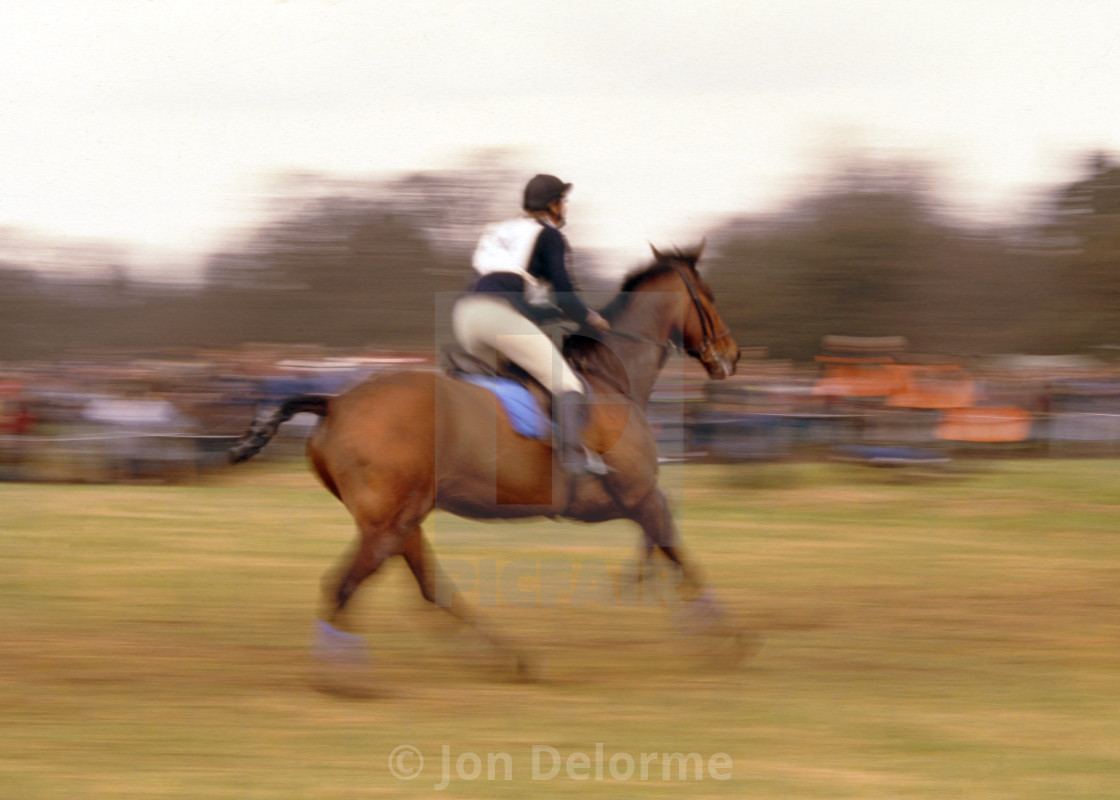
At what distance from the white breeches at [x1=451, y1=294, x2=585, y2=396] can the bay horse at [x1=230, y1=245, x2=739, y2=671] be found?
0.72ft

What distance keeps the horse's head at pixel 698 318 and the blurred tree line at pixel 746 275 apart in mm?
15732

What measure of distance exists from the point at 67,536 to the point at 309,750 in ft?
21.2

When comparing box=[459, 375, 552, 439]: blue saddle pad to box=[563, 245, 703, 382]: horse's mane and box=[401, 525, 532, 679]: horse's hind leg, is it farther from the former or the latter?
box=[401, 525, 532, 679]: horse's hind leg

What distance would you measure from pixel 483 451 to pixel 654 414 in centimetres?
831

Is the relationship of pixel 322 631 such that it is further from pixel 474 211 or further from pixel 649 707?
pixel 474 211

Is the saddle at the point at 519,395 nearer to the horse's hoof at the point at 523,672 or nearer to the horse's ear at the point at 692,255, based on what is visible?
the horse's hoof at the point at 523,672

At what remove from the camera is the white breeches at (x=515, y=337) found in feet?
19.2

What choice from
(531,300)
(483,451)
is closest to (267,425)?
(483,451)

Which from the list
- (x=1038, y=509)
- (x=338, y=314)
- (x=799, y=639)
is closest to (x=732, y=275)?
(x=338, y=314)

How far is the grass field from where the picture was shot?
4.34 metres

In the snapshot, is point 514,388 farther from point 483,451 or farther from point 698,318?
point 698,318

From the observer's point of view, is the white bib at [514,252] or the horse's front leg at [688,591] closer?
the white bib at [514,252]

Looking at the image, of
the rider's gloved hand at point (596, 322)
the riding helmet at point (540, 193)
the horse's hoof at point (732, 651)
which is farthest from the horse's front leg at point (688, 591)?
the riding helmet at point (540, 193)

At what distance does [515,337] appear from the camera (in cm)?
586
